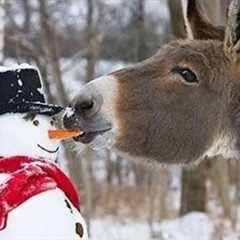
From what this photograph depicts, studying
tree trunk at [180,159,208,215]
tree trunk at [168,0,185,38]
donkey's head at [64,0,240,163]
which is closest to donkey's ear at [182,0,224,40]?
donkey's head at [64,0,240,163]

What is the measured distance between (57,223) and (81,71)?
9899mm

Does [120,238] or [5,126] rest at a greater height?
[5,126]

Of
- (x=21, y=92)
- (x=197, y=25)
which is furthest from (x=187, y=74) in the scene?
(x=21, y=92)

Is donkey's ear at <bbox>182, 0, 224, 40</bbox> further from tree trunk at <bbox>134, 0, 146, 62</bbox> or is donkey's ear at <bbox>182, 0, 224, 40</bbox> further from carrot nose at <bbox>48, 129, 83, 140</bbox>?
tree trunk at <bbox>134, 0, 146, 62</bbox>

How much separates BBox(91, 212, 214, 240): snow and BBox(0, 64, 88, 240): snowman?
223 inches

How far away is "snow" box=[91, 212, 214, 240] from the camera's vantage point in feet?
29.3

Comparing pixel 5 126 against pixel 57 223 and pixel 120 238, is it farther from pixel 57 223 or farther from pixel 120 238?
pixel 120 238

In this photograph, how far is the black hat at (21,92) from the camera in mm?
2877

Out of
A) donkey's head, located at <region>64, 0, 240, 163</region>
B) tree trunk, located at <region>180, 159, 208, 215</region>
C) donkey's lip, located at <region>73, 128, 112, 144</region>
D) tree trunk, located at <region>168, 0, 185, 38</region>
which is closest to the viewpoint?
donkey's lip, located at <region>73, 128, 112, 144</region>

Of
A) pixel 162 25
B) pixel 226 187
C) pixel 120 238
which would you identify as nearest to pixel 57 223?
pixel 120 238

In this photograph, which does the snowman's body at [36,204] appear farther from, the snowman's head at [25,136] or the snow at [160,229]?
the snow at [160,229]

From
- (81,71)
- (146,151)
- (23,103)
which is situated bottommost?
(81,71)

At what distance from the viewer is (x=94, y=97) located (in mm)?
3115

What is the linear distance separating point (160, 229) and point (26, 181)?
6690mm
